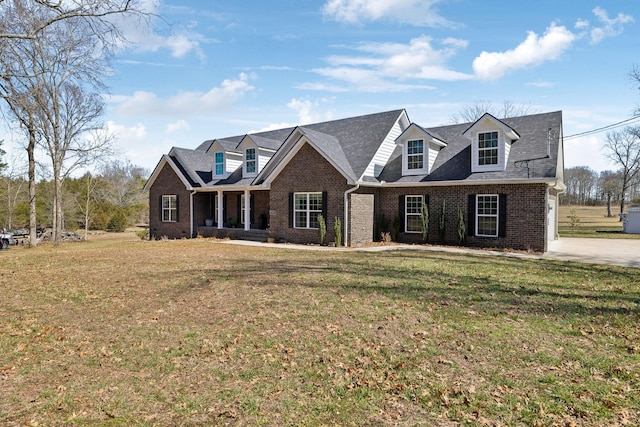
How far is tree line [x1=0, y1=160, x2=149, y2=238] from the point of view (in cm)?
3731

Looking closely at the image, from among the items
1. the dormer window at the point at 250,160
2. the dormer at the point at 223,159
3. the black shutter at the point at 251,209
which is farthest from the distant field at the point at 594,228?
the dormer at the point at 223,159

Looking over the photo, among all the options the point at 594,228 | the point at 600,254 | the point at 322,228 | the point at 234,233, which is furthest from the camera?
the point at 594,228

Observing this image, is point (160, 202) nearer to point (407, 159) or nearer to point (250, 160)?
point (250, 160)

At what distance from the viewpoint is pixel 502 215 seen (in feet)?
52.4

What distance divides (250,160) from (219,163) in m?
2.78

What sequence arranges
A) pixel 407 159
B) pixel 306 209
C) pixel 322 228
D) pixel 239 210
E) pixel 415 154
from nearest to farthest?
1. pixel 322 228
2. pixel 415 154
3. pixel 407 159
4. pixel 306 209
5. pixel 239 210

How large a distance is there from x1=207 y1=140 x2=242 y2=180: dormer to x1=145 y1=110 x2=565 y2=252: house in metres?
0.07

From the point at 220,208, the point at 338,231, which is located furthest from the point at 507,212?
the point at 220,208

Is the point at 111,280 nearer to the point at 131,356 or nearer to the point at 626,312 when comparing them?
the point at 131,356

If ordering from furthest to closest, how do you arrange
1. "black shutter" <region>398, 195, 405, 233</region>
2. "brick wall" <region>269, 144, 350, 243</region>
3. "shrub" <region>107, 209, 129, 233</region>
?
"shrub" <region>107, 209, 129, 233</region>, "black shutter" <region>398, 195, 405, 233</region>, "brick wall" <region>269, 144, 350, 243</region>

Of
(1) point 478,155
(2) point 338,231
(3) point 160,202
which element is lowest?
(2) point 338,231

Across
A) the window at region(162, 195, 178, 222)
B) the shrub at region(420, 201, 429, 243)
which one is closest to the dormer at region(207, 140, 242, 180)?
the window at region(162, 195, 178, 222)

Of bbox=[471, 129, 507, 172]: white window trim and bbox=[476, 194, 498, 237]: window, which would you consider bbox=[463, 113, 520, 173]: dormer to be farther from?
bbox=[476, 194, 498, 237]: window

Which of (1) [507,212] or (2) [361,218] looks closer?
(1) [507,212]
